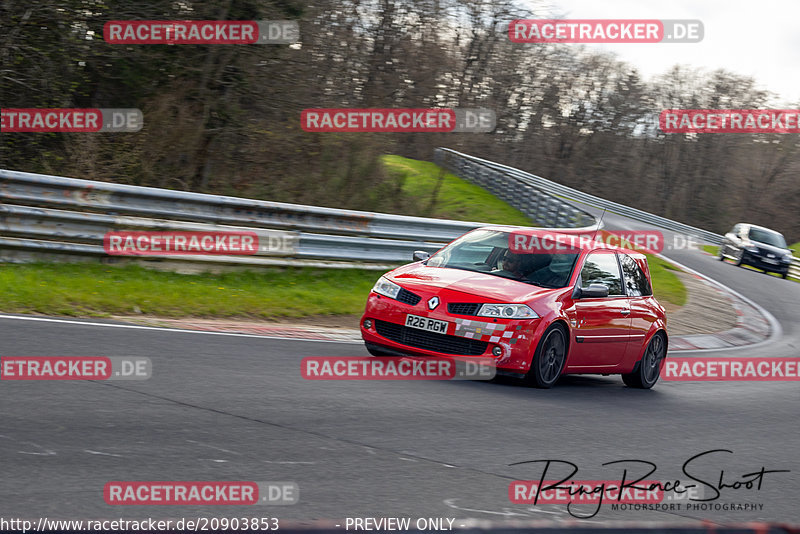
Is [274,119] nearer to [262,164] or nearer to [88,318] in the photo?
[262,164]

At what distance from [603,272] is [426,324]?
2390mm

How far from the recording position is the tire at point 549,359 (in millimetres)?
8367

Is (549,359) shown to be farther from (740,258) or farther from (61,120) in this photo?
(740,258)

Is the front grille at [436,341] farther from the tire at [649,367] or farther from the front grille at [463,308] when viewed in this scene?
the tire at [649,367]

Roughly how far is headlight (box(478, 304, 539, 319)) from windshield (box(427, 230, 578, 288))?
64 cm

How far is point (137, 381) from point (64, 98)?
35.0 ft

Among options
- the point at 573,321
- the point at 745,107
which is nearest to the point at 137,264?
the point at 573,321

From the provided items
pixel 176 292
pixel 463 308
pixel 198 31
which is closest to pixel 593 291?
pixel 463 308

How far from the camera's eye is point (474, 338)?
823 cm

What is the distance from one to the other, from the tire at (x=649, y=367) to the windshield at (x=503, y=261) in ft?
5.57

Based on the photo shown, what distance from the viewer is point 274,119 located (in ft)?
64.2

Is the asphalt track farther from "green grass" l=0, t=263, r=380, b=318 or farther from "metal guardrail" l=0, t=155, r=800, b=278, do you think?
"metal guardrail" l=0, t=155, r=800, b=278

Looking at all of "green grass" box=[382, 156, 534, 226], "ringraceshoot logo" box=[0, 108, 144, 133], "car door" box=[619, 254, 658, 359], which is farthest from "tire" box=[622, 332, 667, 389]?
"green grass" box=[382, 156, 534, 226]

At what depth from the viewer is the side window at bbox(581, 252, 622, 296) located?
9359 mm
